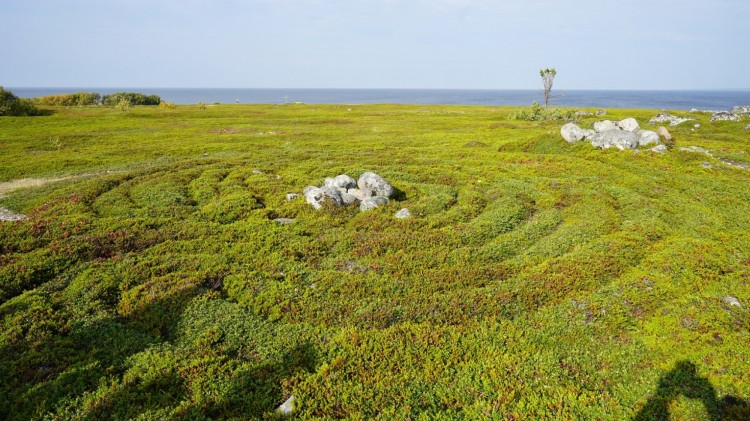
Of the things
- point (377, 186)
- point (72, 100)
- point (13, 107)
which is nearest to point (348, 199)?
point (377, 186)

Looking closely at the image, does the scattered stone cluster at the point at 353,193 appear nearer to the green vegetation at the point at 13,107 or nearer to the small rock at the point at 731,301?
the small rock at the point at 731,301

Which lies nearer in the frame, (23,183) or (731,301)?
(731,301)

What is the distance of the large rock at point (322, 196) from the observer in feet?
94.5

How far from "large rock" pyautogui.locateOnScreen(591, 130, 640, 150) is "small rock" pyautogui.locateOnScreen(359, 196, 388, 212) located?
35.8 meters

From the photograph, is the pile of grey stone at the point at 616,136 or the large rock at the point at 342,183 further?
the pile of grey stone at the point at 616,136

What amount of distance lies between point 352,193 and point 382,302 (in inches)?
627

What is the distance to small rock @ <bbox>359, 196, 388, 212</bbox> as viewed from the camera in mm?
28734

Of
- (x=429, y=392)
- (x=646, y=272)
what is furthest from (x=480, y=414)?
(x=646, y=272)

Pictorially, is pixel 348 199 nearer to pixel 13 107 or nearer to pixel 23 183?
pixel 23 183

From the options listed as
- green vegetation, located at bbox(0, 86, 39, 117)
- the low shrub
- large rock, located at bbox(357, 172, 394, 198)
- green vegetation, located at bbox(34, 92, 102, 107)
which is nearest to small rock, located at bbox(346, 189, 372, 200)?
large rock, located at bbox(357, 172, 394, 198)

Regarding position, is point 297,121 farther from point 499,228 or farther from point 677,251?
point 677,251

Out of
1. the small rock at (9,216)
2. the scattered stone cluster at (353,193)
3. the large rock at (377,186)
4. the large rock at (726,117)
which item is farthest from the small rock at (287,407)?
the large rock at (726,117)

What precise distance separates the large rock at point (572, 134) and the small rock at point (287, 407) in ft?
178

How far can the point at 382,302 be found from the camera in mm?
16547
